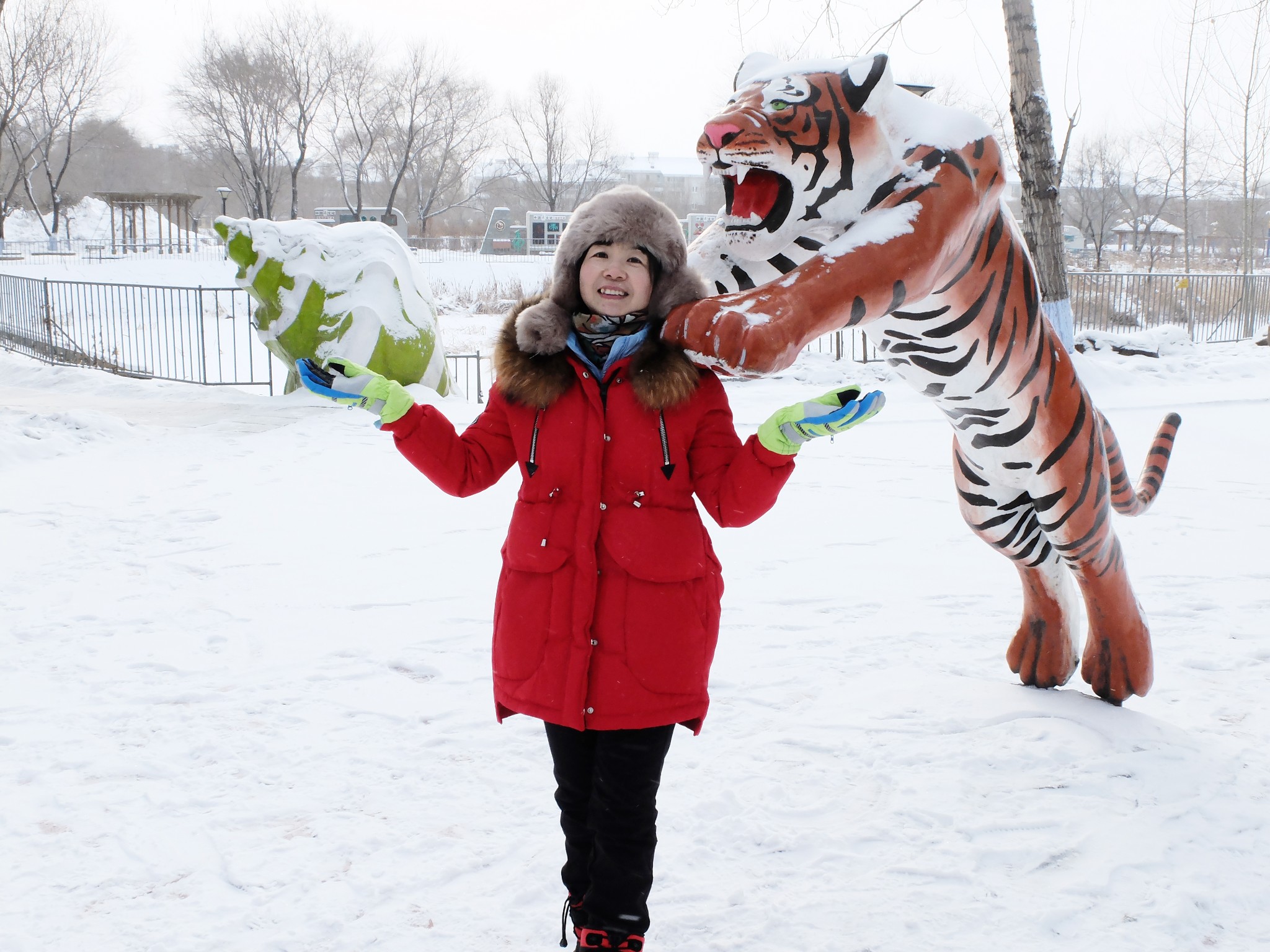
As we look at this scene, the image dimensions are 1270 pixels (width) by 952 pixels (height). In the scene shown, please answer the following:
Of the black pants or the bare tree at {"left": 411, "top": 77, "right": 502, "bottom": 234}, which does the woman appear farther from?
the bare tree at {"left": 411, "top": 77, "right": 502, "bottom": 234}

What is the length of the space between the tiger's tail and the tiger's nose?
1537mm

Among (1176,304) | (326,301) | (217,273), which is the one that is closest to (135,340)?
(326,301)

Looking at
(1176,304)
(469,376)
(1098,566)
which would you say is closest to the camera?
(1098,566)

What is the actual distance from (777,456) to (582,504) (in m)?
0.40

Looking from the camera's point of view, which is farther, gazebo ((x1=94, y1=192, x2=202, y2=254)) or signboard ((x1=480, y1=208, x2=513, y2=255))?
signboard ((x1=480, y1=208, x2=513, y2=255))

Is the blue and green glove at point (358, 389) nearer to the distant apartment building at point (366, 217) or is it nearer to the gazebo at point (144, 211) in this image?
the distant apartment building at point (366, 217)

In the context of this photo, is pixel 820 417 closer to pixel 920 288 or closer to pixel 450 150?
A: pixel 920 288

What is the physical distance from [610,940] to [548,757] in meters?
0.99

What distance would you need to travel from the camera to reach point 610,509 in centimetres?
191

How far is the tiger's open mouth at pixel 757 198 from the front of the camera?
81.8 inches

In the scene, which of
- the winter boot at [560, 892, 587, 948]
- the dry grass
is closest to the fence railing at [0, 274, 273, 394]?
the dry grass

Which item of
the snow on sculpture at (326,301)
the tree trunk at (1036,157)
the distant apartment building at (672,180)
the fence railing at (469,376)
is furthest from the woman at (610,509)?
the distant apartment building at (672,180)

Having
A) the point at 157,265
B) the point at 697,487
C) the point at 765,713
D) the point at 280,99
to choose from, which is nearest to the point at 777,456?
Result: the point at 697,487

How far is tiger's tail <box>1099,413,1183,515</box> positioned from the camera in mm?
2846
